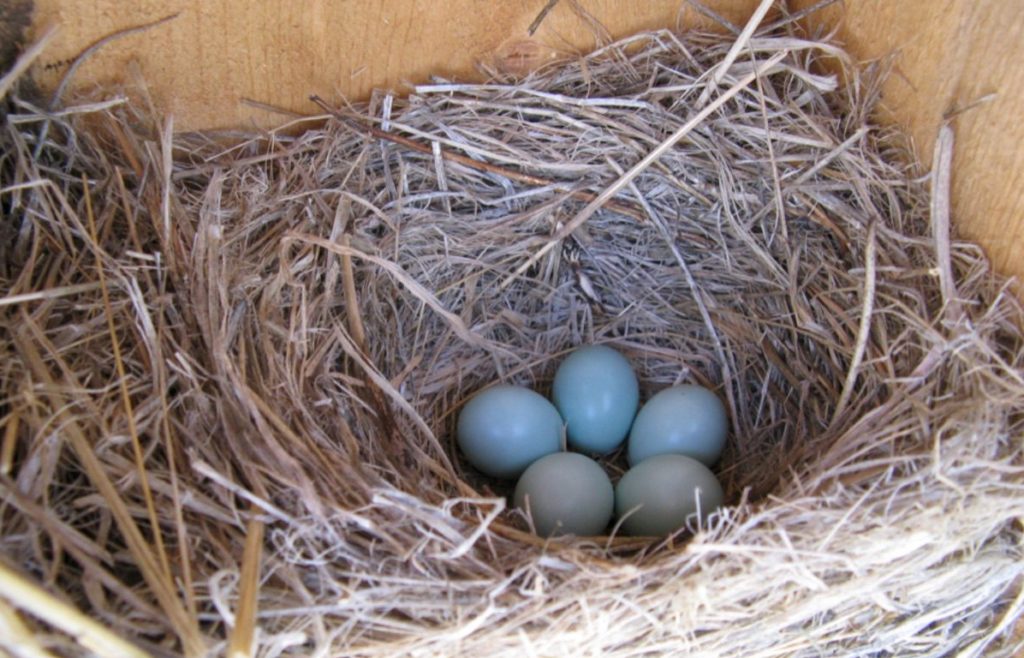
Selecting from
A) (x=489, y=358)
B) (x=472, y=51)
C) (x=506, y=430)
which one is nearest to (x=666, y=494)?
(x=506, y=430)

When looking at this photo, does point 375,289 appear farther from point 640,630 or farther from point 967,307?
point 967,307

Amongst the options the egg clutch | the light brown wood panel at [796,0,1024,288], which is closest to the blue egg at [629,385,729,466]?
the egg clutch

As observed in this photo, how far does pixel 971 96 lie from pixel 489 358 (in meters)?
0.71

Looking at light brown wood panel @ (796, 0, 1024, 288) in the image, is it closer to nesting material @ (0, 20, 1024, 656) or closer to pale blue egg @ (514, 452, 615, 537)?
nesting material @ (0, 20, 1024, 656)

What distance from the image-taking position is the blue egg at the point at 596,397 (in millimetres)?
1253

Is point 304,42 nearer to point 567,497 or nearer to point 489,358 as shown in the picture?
point 489,358

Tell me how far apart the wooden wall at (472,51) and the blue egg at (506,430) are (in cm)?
50

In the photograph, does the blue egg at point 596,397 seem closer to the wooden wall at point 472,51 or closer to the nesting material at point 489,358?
the nesting material at point 489,358

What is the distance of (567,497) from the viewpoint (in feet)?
3.61

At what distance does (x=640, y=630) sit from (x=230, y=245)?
70 centimetres

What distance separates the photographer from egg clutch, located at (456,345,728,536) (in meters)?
1.10

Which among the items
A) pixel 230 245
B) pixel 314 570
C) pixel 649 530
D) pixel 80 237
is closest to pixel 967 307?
pixel 649 530

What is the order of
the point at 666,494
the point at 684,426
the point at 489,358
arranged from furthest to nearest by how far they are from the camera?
1. the point at 489,358
2. the point at 684,426
3. the point at 666,494

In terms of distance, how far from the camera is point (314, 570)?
34.2 inches
